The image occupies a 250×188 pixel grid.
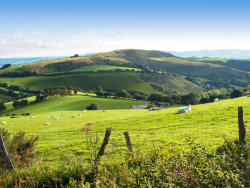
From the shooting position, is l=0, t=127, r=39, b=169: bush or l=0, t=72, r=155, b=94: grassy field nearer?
l=0, t=127, r=39, b=169: bush

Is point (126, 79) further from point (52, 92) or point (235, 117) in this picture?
point (235, 117)

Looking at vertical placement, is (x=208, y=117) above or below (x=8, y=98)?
above

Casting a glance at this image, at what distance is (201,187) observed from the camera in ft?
21.8

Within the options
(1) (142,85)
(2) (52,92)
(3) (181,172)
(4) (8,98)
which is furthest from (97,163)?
(1) (142,85)

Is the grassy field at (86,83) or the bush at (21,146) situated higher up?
the bush at (21,146)

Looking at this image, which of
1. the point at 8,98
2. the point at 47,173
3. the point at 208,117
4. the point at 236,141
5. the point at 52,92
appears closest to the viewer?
the point at 47,173

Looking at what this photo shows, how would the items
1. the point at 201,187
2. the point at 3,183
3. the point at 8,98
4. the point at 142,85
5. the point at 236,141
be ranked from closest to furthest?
the point at 201,187 < the point at 3,183 < the point at 236,141 < the point at 8,98 < the point at 142,85

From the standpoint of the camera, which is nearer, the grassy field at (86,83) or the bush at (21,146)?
the bush at (21,146)

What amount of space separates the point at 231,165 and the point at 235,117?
51.9 feet

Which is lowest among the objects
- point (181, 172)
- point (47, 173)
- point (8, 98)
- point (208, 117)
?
point (8, 98)

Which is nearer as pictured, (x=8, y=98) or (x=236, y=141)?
(x=236, y=141)

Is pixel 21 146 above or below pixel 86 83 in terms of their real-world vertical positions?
above

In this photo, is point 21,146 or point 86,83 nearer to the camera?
point 21,146

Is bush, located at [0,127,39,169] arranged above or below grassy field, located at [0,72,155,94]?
above
